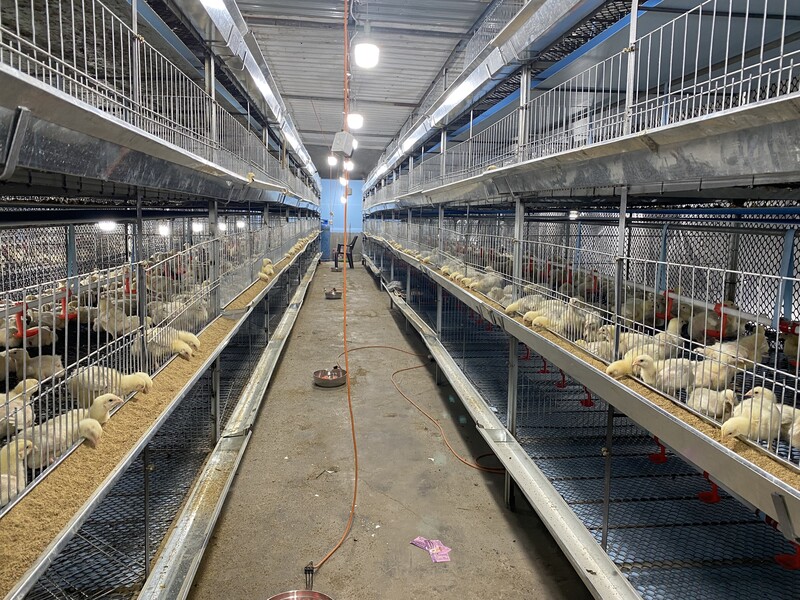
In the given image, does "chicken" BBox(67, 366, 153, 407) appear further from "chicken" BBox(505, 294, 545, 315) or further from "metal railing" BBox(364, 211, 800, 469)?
"chicken" BBox(505, 294, 545, 315)

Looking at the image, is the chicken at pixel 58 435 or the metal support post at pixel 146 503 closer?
the chicken at pixel 58 435

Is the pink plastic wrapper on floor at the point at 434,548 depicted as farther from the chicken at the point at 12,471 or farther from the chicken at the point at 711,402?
the chicken at the point at 12,471

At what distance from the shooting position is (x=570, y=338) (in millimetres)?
2984

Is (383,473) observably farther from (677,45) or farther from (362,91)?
(362,91)

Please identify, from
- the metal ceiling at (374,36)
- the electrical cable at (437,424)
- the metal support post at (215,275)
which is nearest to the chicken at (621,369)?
the electrical cable at (437,424)

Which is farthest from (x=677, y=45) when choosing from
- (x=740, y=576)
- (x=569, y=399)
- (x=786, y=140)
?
(x=740, y=576)

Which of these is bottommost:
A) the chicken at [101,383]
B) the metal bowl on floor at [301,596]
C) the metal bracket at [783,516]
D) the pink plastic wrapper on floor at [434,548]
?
the pink plastic wrapper on floor at [434,548]

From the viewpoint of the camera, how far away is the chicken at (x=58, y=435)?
1.64 m

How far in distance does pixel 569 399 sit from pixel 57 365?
3.75 metres

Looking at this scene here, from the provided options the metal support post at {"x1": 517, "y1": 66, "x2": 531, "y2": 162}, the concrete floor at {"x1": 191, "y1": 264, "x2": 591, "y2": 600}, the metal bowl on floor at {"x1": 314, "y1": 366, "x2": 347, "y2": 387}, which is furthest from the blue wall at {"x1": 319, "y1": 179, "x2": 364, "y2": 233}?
the metal support post at {"x1": 517, "y1": 66, "x2": 531, "y2": 162}

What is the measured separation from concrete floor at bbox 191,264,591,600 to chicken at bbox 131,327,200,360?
101cm

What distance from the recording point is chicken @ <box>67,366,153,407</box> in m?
1.98

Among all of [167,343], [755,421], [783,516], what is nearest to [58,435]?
[167,343]

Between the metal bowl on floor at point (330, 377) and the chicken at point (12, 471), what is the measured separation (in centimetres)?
408
